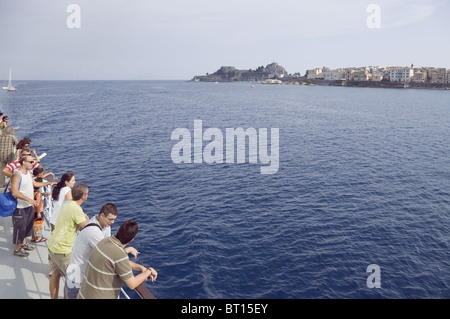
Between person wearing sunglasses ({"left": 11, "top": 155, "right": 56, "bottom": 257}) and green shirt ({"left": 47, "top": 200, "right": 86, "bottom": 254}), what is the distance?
7.66ft

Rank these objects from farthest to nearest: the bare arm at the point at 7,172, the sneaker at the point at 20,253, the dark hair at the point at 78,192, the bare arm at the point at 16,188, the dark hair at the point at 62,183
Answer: the bare arm at the point at 7,172, the sneaker at the point at 20,253, the bare arm at the point at 16,188, the dark hair at the point at 62,183, the dark hair at the point at 78,192

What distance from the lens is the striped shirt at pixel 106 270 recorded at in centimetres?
488

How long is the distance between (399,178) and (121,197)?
79.1ft

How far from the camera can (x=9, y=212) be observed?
8.34 m

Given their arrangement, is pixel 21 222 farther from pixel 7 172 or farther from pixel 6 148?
pixel 6 148

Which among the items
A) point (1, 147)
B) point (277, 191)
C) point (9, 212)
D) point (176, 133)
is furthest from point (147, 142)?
point (9, 212)

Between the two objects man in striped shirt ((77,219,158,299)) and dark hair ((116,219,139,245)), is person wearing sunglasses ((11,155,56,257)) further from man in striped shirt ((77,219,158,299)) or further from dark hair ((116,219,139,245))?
dark hair ((116,219,139,245))

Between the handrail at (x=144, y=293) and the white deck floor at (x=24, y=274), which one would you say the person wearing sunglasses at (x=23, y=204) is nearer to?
the white deck floor at (x=24, y=274)

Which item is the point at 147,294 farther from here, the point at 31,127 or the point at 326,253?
the point at 31,127

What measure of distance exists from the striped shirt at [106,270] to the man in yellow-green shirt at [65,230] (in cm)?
176

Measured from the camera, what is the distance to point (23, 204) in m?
8.61

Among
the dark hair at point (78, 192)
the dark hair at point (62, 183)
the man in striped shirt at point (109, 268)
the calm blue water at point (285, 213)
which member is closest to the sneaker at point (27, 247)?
the dark hair at point (62, 183)

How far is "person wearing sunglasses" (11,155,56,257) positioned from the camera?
823 centimetres

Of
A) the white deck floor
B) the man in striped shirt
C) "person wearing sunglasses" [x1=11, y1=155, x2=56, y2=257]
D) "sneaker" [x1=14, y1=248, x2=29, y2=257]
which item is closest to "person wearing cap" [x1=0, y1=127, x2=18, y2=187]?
the white deck floor
